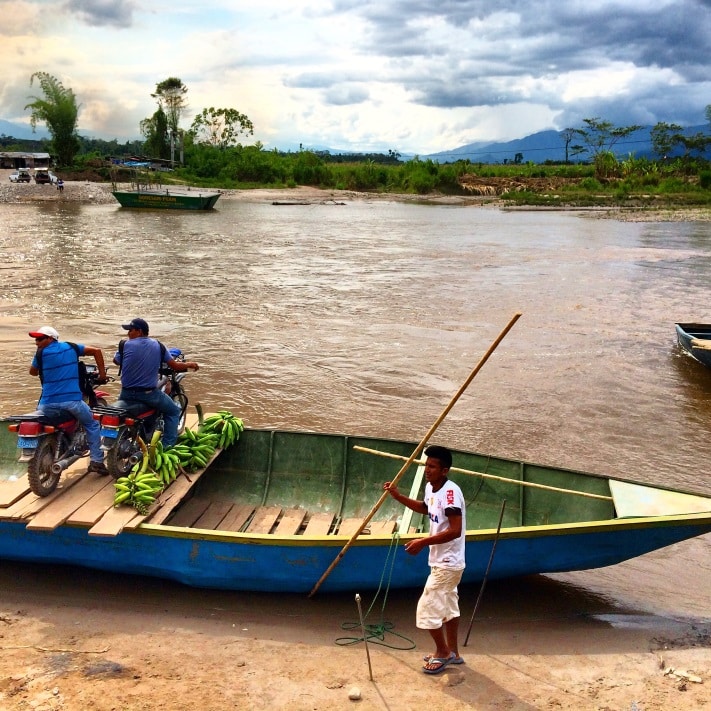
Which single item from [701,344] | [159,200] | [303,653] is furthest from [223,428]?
[159,200]

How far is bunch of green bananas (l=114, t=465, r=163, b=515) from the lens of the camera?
196 inches

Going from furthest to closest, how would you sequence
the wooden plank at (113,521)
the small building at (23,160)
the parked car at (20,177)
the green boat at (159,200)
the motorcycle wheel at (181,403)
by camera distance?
the small building at (23,160)
the parked car at (20,177)
the green boat at (159,200)
the motorcycle wheel at (181,403)
the wooden plank at (113,521)

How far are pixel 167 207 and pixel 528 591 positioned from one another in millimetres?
34304

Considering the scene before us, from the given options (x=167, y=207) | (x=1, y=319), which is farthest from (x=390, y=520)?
(x=167, y=207)

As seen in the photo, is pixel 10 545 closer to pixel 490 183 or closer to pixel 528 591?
pixel 528 591

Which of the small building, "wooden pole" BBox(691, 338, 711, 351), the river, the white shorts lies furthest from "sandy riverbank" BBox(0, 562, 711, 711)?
the small building

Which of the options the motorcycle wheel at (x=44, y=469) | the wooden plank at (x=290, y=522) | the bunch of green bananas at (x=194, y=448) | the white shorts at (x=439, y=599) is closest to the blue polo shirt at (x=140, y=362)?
the bunch of green bananas at (x=194, y=448)

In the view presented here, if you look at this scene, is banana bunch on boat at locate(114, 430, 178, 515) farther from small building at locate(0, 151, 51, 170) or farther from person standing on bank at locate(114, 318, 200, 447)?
small building at locate(0, 151, 51, 170)

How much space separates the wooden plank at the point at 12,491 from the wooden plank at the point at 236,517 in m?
1.46

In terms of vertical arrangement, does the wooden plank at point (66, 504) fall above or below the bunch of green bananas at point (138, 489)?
below

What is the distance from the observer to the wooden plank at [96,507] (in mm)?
4836

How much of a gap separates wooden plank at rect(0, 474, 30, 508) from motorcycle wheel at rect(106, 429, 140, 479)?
0.60 m

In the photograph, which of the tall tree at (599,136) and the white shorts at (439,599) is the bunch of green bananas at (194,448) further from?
the tall tree at (599,136)

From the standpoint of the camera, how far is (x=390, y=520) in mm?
5898
